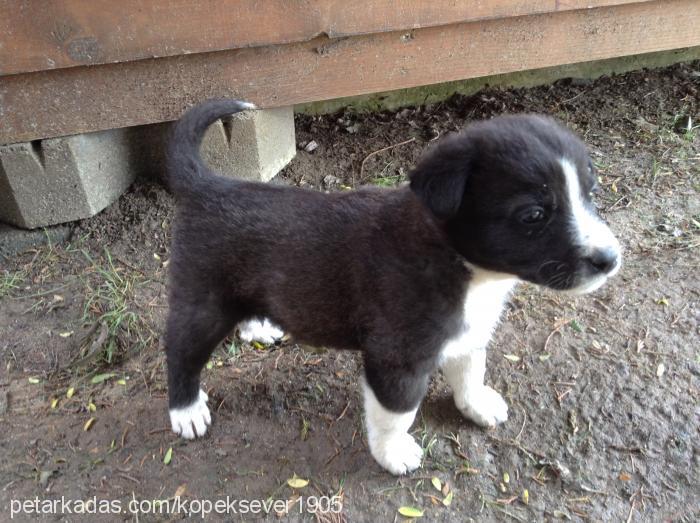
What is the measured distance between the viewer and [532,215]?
6.75 feet

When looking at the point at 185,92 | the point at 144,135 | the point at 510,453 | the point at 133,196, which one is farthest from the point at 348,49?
the point at 510,453

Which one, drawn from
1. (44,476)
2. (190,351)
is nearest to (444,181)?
(190,351)

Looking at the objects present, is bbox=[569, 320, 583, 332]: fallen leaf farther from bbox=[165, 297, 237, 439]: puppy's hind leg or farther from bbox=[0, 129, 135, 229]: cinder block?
bbox=[0, 129, 135, 229]: cinder block

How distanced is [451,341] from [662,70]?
4.38 meters

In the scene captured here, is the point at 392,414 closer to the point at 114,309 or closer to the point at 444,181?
the point at 444,181

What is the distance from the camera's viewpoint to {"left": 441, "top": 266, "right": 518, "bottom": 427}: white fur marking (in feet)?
7.77

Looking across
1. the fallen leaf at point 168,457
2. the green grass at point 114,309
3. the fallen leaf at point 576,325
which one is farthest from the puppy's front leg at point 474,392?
the green grass at point 114,309

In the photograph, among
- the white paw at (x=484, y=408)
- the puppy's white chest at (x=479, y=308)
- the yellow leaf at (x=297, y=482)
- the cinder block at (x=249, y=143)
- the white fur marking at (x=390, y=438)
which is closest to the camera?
the puppy's white chest at (x=479, y=308)

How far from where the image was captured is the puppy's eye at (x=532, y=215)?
2.05m

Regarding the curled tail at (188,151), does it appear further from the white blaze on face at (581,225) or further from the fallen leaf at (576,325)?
the fallen leaf at (576,325)

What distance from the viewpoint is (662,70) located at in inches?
216

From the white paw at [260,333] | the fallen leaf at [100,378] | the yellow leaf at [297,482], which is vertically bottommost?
the yellow leaf at [297,482]

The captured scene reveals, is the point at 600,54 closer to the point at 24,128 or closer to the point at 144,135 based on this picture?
the point at 144,135

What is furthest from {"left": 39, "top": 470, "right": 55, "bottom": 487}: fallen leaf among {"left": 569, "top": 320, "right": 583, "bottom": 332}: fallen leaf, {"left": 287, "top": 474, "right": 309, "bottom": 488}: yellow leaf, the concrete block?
{"left": 569, "top": 320, "right": 583, "bottom": 332}: fallen leaf
